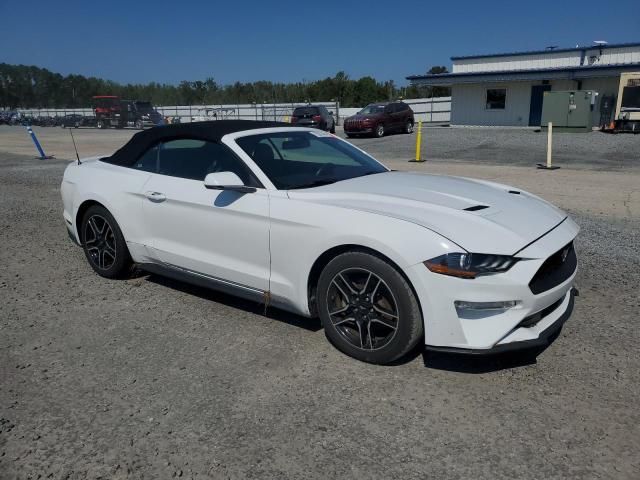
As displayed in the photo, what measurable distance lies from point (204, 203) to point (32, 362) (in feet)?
5.24

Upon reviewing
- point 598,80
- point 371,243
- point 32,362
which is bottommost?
point 32,362

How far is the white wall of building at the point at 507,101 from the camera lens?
29094 mm

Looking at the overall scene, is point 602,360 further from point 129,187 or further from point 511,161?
point 511,161

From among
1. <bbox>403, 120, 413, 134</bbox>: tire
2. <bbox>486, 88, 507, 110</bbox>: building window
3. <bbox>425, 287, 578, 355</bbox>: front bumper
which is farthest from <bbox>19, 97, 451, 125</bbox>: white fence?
<bbox>425, 287, 578, 355</bbox>: front bumper

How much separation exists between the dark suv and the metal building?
26.6 feet

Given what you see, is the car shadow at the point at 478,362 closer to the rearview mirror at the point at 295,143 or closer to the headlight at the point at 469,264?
the headlight at the point at 469,264

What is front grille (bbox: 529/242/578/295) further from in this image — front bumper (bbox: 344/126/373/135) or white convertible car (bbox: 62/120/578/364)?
front bumper (bbox: 344/126/373/135)

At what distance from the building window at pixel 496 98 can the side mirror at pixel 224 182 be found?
32099 millimetres

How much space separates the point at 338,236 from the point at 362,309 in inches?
19.2

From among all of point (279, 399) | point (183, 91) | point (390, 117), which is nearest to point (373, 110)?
point (390, 117)

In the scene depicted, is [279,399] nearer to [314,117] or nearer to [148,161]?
[148,161]

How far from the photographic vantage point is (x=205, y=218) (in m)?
3.94

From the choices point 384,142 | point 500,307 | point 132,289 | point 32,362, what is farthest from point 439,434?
point 384,142

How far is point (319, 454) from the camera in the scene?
2508 millimetres
